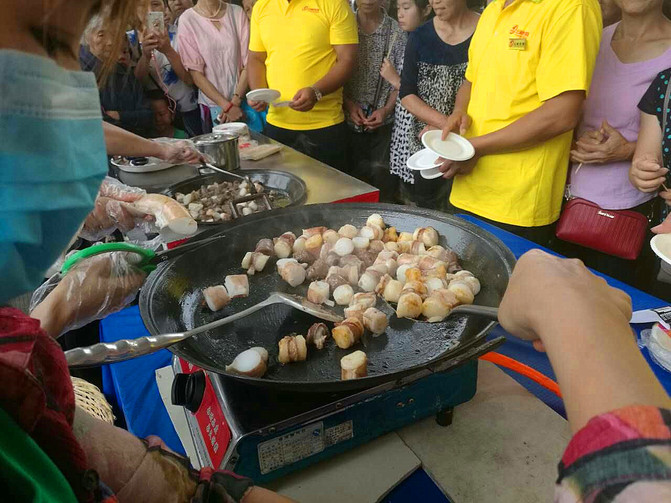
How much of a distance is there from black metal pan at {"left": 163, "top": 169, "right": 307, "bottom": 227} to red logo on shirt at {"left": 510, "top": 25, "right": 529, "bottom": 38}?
1356 mm

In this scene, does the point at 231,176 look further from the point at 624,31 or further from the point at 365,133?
the point at 624,31

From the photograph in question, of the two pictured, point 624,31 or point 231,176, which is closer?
point 624,31

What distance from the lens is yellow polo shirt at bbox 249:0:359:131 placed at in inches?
146

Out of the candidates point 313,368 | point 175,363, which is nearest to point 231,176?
point 175,363

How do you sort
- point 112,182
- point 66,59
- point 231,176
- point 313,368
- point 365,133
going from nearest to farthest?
point 66,59, point 313,368, point 112,182, point 231,176, point 365,133

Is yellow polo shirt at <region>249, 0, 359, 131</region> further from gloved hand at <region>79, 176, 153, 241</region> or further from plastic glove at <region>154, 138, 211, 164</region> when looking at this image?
gloved hand at <region>79, 176, 153, 241</region>

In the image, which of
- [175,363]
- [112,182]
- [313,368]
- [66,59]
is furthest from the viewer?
[112,182]

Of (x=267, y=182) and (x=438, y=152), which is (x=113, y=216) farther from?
(x=438, y=152)

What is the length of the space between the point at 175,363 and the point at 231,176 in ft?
5.51

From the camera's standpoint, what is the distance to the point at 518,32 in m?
2.39

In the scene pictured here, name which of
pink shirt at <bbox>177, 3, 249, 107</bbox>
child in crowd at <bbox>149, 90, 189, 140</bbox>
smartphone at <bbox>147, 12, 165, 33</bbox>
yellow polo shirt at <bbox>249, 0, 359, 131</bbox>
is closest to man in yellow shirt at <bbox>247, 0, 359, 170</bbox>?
yellow polo shirt at <bbox>249, 0, 359, 131</bbox>

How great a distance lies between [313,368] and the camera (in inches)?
51.4

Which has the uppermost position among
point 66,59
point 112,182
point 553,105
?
point 66,59

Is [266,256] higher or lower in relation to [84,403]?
higher
